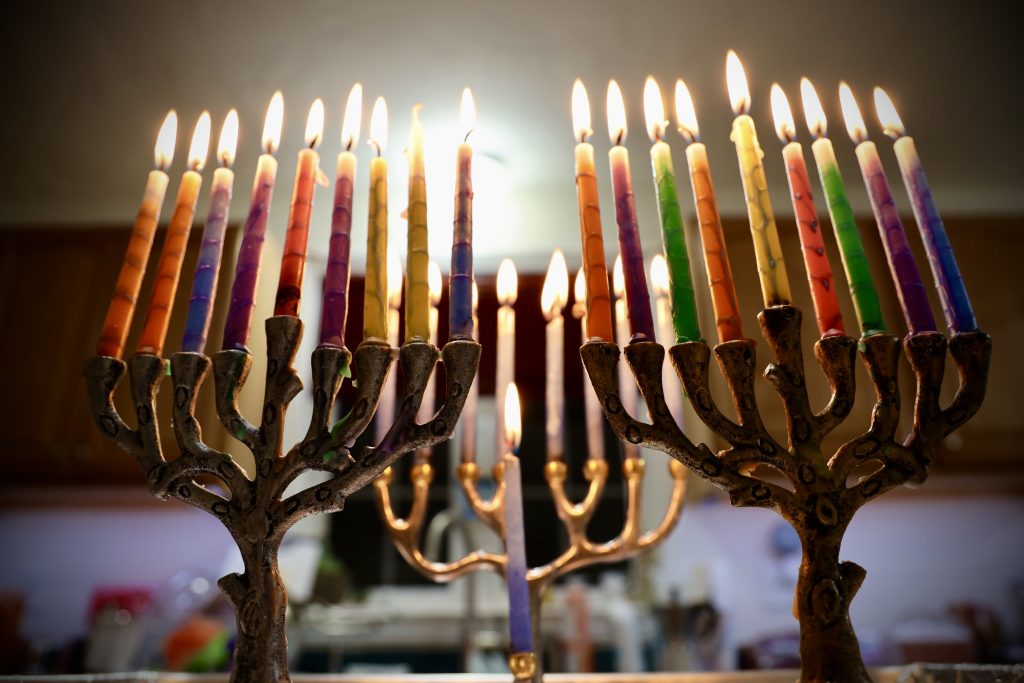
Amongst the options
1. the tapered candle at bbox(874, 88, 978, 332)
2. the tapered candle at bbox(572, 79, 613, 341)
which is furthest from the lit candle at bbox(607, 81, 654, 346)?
the tapered candle at bbox(874, 88, 978, 332)

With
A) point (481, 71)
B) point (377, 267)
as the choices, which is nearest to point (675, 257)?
point (377, 267)

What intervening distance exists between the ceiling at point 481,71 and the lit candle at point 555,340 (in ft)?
3.96

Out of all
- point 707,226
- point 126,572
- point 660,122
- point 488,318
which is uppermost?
point 488,318

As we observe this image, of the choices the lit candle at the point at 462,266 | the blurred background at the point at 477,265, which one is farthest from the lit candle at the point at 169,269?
the blurred background at the point at 477,265

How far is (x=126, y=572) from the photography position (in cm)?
258

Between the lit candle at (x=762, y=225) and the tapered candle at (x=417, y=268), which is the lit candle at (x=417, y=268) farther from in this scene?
the lit candle at (x=762, y=225)

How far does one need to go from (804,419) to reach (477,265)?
2281mm

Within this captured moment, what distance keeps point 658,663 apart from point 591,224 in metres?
2.07

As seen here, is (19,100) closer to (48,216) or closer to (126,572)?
(48,216)

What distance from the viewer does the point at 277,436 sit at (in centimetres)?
57

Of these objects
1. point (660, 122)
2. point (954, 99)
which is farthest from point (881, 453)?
point (954, 99)

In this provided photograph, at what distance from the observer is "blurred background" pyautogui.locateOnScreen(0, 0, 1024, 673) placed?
1911mm

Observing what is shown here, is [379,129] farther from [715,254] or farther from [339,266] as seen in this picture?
[715,254]

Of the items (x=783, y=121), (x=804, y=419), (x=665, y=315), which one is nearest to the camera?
(x=804, y=419)
